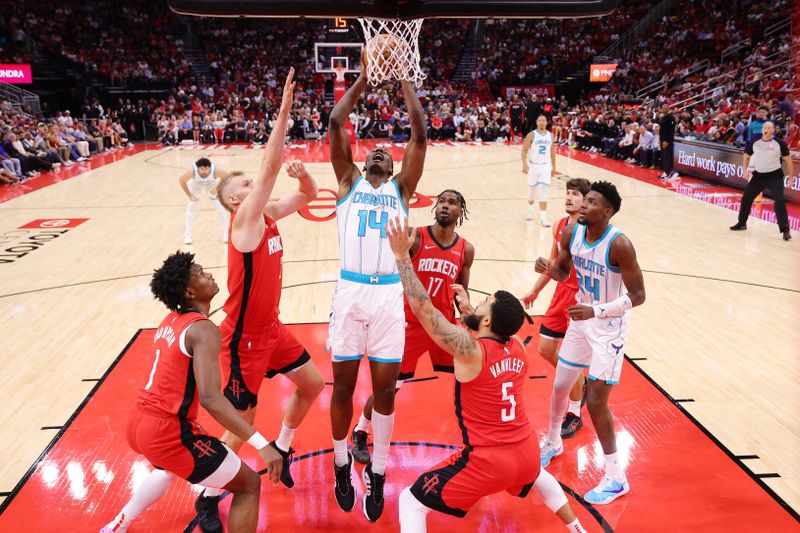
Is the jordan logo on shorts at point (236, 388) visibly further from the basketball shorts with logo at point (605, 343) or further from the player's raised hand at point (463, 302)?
the basketball shorts with logo at point (605, 343)

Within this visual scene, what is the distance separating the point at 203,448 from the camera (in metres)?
3.31

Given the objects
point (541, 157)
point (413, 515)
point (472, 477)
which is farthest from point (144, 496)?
point (541, 157)

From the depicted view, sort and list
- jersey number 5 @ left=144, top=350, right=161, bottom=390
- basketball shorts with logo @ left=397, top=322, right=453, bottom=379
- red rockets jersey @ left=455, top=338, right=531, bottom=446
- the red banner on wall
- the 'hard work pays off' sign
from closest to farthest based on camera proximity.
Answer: red rockets jersey @ left=455, top=338, right=531, bottom=446
jersey number 5 @ left=144, top=350, right=161, bottom=390
basketball shorts with logo @ left=397, top=322, right=453, bottom=379
the 'hard work pays off' sign
the red banner on wall

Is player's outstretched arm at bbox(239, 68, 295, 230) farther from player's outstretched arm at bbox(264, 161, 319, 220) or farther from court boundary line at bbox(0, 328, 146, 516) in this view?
court boundary line at bbox(0, 328, 146, 516)

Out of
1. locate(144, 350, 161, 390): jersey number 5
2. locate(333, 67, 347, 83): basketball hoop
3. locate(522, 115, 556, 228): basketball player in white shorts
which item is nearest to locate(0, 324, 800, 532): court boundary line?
locate(144, 350, 161, 390): jersey number 5

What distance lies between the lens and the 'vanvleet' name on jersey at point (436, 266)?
15.4 feet

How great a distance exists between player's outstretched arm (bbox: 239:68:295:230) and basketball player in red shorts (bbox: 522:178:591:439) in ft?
6.62

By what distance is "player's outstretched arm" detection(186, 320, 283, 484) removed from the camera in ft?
10.3

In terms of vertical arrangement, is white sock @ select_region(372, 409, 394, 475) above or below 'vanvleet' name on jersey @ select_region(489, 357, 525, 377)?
below

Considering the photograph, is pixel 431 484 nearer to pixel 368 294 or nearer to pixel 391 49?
pixel 368 294

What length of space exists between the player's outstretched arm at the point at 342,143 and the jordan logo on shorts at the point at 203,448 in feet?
5.38

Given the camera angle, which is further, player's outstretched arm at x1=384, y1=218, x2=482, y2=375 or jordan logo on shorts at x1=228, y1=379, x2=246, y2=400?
jordan logo on shorts at x1=228, y1=379, x2=246, y2=400

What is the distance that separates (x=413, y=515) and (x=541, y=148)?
345 inches

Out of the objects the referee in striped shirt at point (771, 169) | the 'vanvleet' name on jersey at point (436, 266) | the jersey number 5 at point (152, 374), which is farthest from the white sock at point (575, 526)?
the referee in striped shirt at point (771, 169)
